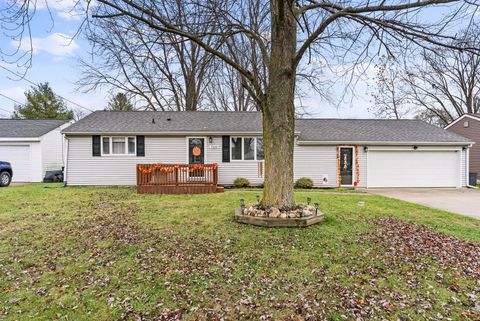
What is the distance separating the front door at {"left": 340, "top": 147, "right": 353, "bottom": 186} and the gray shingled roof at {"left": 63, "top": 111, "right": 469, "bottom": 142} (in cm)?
54

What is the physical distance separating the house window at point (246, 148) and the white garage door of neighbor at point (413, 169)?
17.4 ft

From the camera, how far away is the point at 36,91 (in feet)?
85.9

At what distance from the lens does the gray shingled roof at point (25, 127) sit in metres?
14.6

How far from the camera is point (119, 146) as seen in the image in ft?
40.1

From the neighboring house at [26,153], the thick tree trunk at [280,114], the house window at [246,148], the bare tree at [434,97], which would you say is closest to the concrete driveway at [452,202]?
the thick tree trunk at [280,114]

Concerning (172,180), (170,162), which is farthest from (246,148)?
(172,180)

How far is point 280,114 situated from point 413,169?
10.4 m

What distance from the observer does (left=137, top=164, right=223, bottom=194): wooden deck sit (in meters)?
10.3

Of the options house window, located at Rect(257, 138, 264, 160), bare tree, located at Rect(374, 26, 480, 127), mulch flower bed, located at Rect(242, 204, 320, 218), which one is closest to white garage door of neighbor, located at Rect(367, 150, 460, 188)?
house window, located at Rect(257, 138, 264, 160)

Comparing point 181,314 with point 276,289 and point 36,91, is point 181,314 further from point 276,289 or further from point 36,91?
point 36,91

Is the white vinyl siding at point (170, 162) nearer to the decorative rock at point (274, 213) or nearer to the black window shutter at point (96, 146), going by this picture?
the black window shutter at point (96, 146)

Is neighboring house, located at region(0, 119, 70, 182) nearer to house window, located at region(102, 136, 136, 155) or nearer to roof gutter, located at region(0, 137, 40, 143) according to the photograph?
roof gutter, located at region(0, 137, 40, 143)

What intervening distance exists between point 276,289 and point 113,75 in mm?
20115

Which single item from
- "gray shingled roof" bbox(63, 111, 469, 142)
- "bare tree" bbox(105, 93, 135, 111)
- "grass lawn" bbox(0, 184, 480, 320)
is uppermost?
"bare tree" bbox(105, 93, 135, 111)
